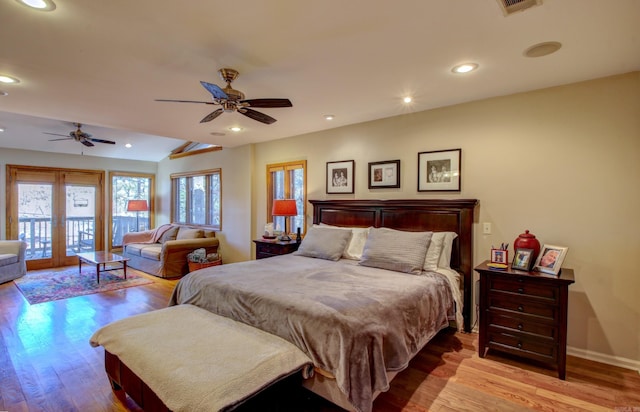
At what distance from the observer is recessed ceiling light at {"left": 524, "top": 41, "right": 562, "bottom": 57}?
2.10 metres

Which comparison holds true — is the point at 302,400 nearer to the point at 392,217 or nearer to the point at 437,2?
the point at 392,217

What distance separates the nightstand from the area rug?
2.21 meters

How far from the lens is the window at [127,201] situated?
729 centimetres

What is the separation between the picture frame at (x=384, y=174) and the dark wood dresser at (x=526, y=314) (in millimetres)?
1495

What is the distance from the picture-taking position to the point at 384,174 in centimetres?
393

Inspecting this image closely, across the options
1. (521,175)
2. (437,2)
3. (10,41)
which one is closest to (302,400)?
(437,2)

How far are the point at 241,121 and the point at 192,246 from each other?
2.90 m

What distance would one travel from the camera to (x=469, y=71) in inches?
Result: 100

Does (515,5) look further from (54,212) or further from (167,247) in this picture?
(54,212)

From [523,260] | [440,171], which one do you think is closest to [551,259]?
[523,260]

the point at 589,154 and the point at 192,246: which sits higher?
the point at 589,154

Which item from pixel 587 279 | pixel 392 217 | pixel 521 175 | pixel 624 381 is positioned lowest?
pixel 624 381

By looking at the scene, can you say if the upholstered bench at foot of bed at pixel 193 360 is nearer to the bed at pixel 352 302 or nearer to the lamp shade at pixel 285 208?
the bed at pixel 352 302

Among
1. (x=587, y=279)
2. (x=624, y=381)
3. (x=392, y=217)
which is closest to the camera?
(x=624, y=381)
